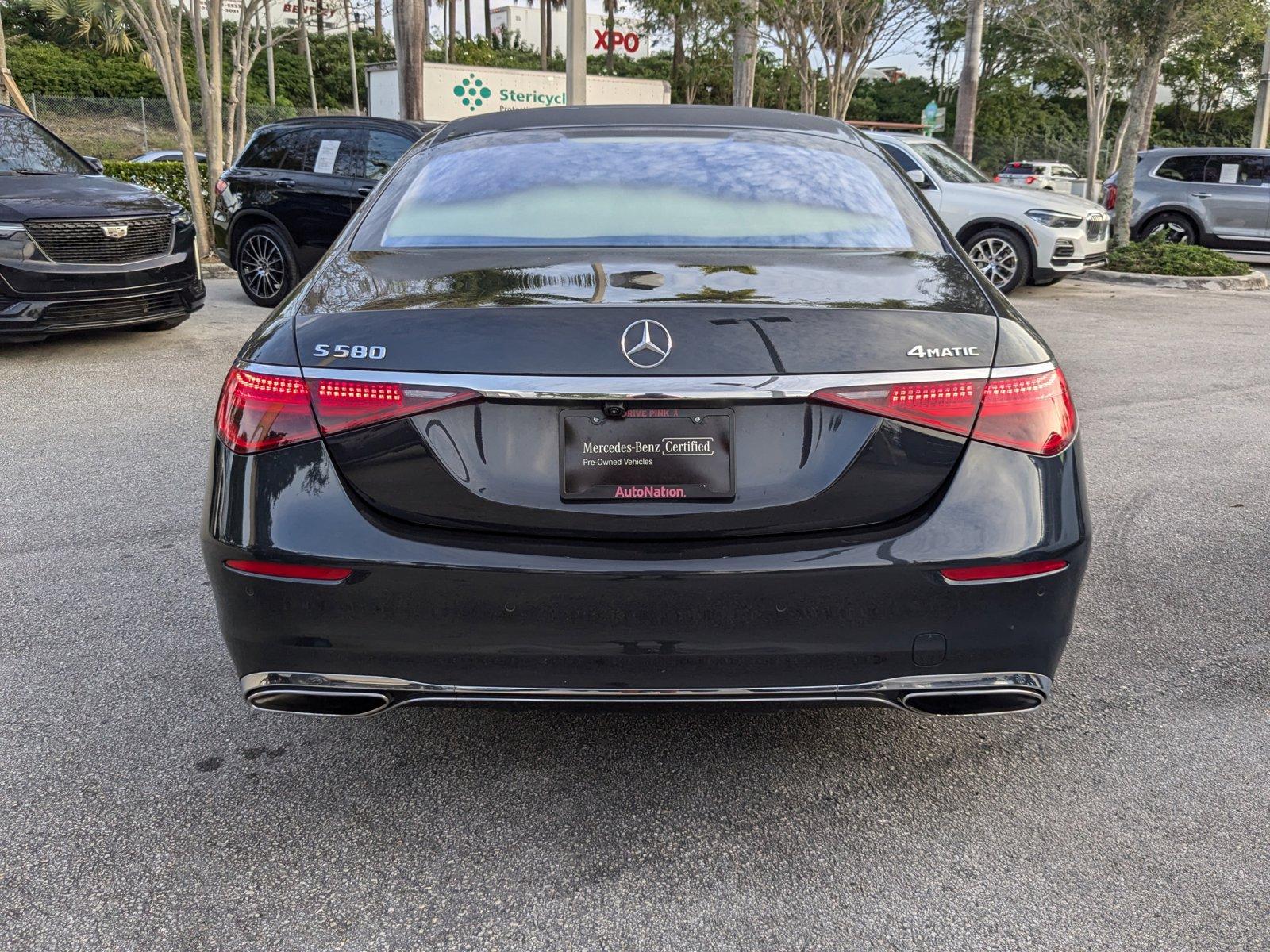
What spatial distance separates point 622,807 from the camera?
278cm

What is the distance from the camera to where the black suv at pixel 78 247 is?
7.79 m

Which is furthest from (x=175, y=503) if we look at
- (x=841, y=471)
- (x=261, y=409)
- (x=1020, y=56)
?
(x=1020, y=56)

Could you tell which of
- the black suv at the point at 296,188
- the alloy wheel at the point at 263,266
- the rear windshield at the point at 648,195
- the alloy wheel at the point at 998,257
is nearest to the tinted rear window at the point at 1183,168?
the alloy wheel at the point at 998,257

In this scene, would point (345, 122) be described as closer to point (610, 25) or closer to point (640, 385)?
point (640, 385)

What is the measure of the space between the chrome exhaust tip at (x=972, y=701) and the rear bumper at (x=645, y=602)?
3cm

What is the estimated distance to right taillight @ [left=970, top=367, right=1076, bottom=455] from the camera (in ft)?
7.79

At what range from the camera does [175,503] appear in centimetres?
513

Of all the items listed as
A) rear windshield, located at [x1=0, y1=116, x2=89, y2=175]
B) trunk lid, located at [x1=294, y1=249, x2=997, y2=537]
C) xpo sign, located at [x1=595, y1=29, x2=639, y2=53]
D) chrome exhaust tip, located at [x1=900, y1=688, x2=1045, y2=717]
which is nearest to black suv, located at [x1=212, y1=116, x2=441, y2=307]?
rear windshield, located at [x1=0, y1=116, x2=89, y2=175]

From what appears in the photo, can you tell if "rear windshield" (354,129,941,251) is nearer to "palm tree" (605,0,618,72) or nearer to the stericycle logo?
the stericycle logo

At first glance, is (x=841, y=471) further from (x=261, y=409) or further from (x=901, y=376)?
(x=261, y=409)

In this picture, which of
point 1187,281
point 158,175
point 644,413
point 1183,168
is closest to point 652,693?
point 644,413

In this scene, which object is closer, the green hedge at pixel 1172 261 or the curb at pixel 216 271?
the curb at pixel 216 271

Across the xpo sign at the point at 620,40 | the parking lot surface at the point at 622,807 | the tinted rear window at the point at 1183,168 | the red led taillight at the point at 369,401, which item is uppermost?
the xpo sign at the point at 620,40

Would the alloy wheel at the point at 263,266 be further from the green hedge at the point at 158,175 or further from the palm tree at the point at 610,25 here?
the palm tree at the point at 610,25
